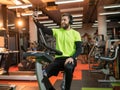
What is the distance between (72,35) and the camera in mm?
2854

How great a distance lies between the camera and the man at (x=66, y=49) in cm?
263

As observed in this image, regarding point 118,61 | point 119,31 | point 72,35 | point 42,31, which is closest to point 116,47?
point 118,61

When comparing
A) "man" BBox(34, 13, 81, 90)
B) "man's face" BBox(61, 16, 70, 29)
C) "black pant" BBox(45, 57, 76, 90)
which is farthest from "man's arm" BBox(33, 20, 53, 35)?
"black pant" BBox(45, 57, 76, 90)

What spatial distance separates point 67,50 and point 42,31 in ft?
1.59

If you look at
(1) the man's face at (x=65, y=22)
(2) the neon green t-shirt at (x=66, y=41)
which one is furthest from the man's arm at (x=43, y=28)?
(1) the man's face at (x=65, y=22)

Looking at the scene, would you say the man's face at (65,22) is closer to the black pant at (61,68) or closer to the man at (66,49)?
the man at (66,49)

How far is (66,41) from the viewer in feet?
9.18

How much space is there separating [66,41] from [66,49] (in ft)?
0.39

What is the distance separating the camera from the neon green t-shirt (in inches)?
110

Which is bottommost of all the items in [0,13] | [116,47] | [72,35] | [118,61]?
[118,61]

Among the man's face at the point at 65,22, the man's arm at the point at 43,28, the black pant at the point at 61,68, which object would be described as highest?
the man's face at the point at 65,22

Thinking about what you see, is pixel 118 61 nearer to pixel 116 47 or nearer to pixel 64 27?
pixel 116 47

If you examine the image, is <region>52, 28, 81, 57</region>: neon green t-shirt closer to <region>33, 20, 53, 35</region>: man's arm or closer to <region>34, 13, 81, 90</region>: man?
<region>34, 13, 81, 90</region>: man

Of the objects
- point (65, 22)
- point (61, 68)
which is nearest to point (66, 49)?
point (61, 68)
